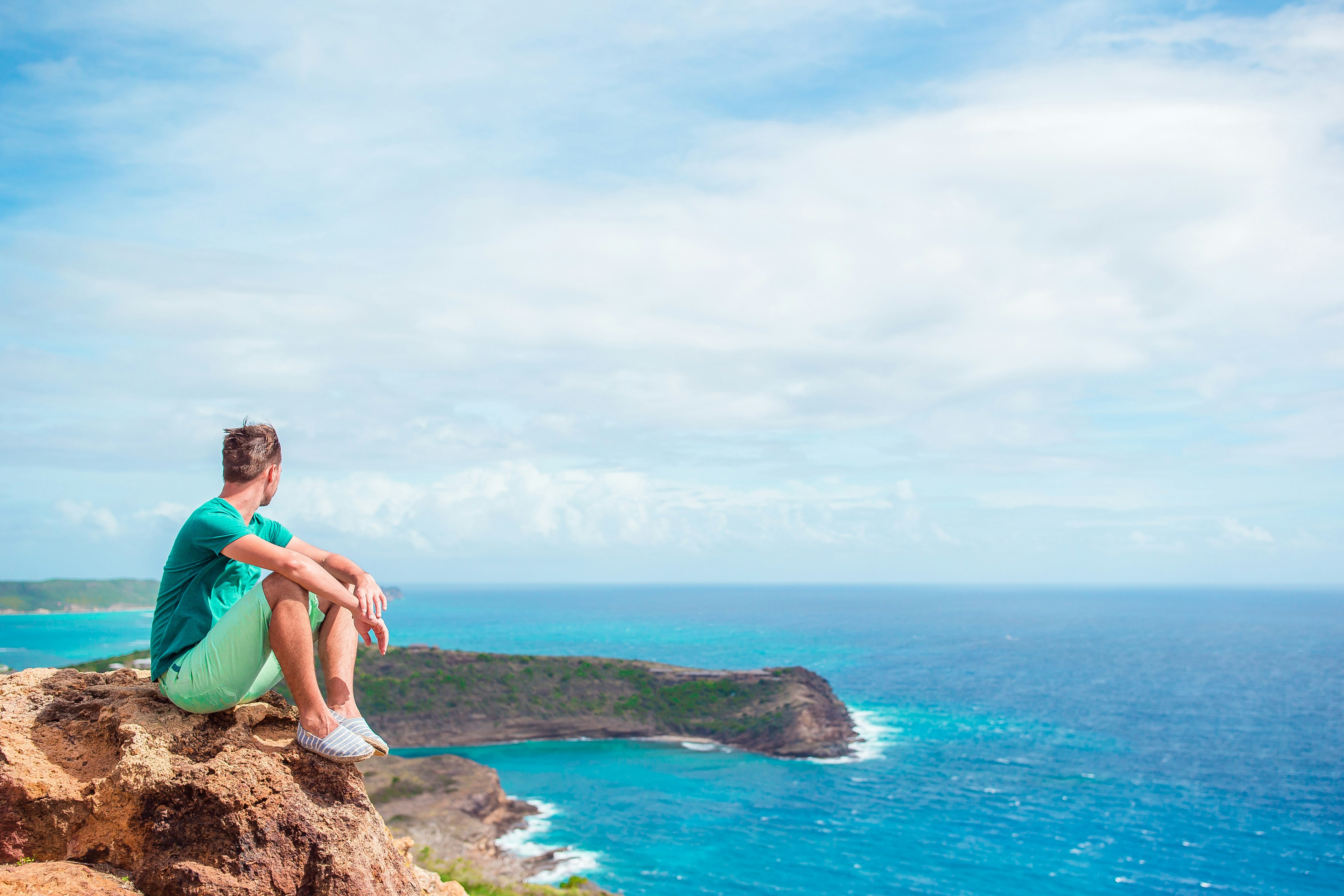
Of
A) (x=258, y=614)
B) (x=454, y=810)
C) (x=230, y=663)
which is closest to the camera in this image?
(x=258, y=614)

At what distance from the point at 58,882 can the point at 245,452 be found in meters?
3.07

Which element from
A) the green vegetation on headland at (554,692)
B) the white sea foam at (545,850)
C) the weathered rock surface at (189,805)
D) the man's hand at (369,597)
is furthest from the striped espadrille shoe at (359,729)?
the green vegetation on headland at (554,692)

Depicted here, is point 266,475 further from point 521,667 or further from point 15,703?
point 521,667

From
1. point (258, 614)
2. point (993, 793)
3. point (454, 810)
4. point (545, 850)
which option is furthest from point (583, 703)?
point (258, 614)

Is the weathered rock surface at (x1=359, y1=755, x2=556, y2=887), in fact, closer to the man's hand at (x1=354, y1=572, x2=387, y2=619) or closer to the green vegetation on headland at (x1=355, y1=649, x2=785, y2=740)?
the green vegetation on headland at (x1=355, y1=649, x2=785, y2=740)

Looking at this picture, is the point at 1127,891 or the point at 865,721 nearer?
the point at 1127,891

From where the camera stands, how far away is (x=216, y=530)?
5.83 metres

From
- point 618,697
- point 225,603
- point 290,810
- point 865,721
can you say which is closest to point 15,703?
point 225,603

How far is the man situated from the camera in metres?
5.66

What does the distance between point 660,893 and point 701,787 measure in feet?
61.3

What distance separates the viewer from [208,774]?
19.3ft

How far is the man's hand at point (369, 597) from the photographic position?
5.97 metres

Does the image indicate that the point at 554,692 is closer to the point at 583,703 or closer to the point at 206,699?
the point at 583,703

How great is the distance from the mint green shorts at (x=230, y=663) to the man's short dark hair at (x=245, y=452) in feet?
3.12
